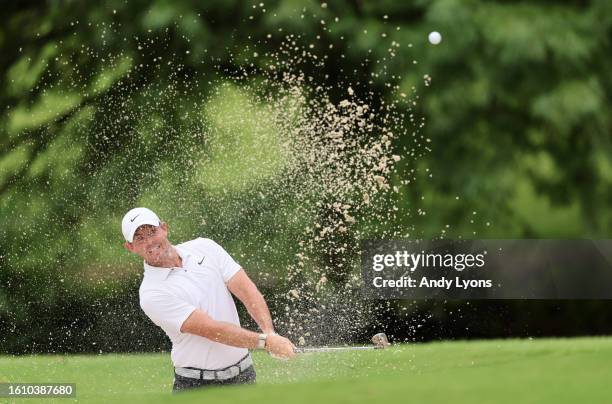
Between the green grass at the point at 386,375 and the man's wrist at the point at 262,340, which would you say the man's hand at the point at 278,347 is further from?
the green grass at the point at 386,375

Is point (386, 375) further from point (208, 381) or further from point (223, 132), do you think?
point (223, 132)

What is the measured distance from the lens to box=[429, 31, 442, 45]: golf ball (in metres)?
7.09

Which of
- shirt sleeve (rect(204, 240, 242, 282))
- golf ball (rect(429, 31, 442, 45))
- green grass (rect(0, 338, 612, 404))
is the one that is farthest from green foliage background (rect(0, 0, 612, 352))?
shirt sleeve (rect(204, 240, 242, 282))

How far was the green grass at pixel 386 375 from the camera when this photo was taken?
4.23 metres

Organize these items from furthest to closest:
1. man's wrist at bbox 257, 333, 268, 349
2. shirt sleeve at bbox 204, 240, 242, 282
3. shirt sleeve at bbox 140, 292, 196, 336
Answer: shirt sleeve at bbox 204, 240, 242, 282, shirt sleeve at bbox 140, 292, 196, 336, man's wrist at bbox 257, 333, 268, 349

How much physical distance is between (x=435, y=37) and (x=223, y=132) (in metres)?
1.55

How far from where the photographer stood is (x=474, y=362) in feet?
19.7

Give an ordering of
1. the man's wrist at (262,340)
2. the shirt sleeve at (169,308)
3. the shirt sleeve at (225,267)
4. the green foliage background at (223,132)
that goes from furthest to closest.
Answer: the green foliage background at (223,132)
the shirt sleeve at (225,267)
the shirt sleeve at (169,308)
the man's wrist at (262,340)

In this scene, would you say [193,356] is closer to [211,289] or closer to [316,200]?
[211,289]

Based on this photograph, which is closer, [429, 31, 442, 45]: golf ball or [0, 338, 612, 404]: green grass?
[0, 338, 612, 404]: green grass

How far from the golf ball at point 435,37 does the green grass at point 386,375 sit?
1982mm

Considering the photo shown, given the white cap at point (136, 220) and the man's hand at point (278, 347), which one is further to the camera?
the white cap at point (136, 220)

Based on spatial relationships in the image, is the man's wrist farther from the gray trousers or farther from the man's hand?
the gray trousers

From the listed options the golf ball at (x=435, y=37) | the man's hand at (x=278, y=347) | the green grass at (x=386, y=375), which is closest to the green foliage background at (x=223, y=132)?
the golf ball at (x=435, y=37)
